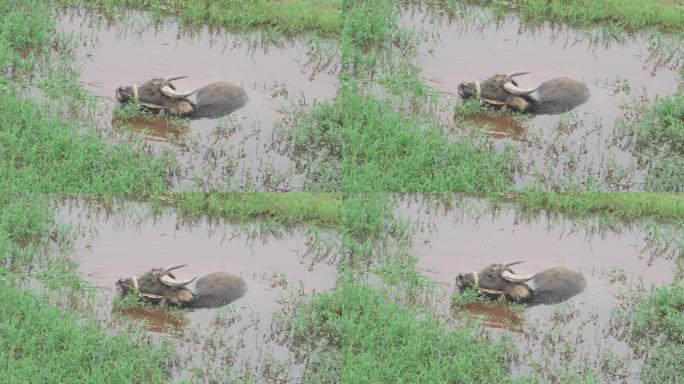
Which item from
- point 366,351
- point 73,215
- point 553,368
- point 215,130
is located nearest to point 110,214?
point 73,215

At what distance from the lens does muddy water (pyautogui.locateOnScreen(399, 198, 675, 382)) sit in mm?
9078

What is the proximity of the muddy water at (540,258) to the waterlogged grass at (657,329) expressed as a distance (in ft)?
0.26

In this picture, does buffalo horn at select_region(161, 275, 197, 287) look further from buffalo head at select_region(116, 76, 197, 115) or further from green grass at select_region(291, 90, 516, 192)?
buffalo head at select_region(116, 76, 197, 115)

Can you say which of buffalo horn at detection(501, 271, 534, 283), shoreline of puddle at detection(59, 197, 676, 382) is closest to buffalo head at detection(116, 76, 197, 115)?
shoreline of puddle at detection(59, 197, 676, 382)

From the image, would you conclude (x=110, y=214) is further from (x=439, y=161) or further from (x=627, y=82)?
(x=627, y=82)

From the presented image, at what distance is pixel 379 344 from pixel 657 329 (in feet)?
4.89

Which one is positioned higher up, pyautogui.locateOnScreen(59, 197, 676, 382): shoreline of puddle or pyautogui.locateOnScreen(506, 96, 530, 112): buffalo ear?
pyautogui.locateOnScreen(506, 96, 530, 112): buffalo ear

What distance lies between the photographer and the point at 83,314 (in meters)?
8.99

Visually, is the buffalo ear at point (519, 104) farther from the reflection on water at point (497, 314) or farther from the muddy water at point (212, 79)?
the reflection on water at point (497, 314)

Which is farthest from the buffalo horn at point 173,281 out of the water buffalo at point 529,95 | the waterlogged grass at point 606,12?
the waterlogged grass at point 606,12

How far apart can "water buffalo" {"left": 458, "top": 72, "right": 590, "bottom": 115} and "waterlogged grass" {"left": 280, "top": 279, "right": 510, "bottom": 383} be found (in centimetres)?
144

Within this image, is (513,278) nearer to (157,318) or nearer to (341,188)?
(341,188)

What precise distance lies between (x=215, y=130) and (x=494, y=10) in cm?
192

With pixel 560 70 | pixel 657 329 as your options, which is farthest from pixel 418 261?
pixel 560 70
